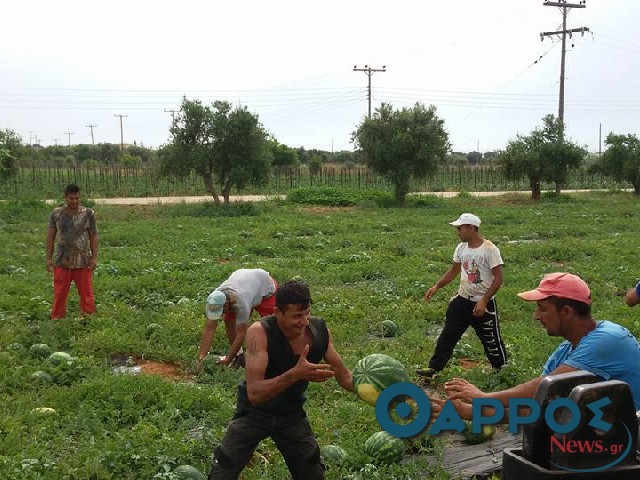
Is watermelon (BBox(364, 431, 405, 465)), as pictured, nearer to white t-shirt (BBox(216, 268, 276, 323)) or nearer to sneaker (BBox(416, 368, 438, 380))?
sneaker (BBox(416, 368, 438, 380))

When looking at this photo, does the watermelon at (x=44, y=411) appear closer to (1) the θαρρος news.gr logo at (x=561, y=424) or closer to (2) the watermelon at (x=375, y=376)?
(2) the watermelon at (x=375, y=376)

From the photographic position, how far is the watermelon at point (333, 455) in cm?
527

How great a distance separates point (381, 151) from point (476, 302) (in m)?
26.8

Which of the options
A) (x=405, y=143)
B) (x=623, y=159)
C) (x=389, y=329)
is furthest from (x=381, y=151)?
(x=389, y=329)

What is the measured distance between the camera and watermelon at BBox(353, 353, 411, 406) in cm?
520

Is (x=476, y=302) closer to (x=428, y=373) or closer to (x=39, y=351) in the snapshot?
(x=428, y=373)

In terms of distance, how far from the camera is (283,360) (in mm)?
4156

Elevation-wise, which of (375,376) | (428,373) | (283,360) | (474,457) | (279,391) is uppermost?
(283,360)

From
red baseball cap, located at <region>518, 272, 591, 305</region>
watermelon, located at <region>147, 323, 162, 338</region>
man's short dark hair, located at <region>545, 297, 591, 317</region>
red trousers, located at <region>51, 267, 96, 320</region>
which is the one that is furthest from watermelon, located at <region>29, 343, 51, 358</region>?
man's short dark hair, located at <region>545, 297, 591, 317</region>

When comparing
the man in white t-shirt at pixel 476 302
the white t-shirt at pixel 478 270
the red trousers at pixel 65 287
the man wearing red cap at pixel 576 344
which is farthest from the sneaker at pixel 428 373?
the red trousers at pixel 65 287

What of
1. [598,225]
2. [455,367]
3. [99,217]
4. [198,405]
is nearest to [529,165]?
[598,225]

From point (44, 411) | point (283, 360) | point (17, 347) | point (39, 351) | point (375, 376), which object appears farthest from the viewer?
point (17, 347)

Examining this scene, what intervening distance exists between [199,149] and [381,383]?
85.5 ft

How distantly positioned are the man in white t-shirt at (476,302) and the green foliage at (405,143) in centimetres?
2596
